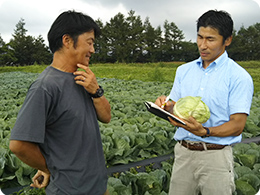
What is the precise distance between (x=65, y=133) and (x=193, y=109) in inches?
39.7

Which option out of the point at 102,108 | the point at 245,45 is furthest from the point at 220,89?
the point at 245,45

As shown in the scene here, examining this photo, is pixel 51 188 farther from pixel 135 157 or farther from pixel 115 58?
pixel 115 58

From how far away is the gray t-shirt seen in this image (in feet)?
4.69

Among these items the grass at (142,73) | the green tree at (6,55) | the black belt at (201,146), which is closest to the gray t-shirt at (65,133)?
the black belt at (201,146)

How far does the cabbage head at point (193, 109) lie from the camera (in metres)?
2.02

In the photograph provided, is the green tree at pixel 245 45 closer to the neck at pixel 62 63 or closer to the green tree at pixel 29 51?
the green tree at pixel 29 51

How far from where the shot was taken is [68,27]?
1.58 meters

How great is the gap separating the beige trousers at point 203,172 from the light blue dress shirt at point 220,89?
11cm

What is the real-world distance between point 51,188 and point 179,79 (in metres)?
1.38

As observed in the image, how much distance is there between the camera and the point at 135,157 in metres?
3.71

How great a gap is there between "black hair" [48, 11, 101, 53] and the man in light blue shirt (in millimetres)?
940

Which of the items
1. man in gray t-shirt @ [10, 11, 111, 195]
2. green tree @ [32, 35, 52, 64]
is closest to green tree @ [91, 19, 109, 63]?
green tree @ [32, 35, 52, 64]

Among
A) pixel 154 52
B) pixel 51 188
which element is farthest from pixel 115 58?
pixel 51 188

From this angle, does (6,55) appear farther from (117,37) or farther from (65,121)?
(65,121)
